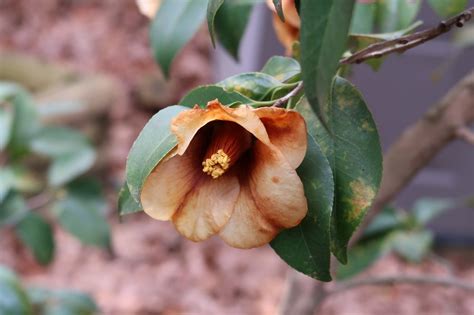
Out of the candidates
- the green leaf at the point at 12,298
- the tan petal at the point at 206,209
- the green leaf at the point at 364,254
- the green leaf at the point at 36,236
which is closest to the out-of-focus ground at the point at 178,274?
the green leaf at the point at 36,236

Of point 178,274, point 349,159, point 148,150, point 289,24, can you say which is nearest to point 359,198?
point 349,159

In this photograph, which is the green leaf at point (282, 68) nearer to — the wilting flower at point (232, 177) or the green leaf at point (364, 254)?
the wilting flower at point (232, 177)

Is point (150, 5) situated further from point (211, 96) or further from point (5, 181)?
point (5, 181)

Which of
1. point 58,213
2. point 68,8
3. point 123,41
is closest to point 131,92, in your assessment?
point 123,41

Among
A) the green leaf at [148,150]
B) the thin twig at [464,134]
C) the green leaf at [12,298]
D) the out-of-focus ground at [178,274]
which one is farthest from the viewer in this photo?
the out-of-focus ground at [178,274]

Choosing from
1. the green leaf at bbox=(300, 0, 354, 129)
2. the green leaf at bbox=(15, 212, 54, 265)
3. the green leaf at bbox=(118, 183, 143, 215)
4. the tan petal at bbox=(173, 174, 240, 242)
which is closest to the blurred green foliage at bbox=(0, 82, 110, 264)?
the green leaf at bbox=(15, 212, 54, 265)
